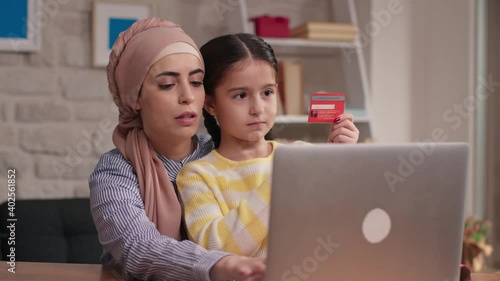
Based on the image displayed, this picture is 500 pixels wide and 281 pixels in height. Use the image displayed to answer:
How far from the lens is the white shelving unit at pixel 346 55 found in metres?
3.37

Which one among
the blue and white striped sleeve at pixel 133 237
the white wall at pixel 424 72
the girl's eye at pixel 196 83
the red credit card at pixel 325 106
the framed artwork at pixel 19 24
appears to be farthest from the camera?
the white wall at pixel 424 72

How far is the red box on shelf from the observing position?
3.36 m

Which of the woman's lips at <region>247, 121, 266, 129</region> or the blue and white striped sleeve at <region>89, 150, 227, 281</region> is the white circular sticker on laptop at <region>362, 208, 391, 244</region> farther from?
the woman's lips at <region>247, 121, 266, 129</region>

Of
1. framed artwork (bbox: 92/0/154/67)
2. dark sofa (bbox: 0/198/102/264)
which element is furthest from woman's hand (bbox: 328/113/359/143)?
framed artwork (bbox: 92/0/154/67)

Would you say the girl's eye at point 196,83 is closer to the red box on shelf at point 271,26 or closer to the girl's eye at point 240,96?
the girl's eye at point 240,96

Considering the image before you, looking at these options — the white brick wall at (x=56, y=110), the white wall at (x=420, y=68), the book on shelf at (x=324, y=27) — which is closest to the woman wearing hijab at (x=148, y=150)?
the white brick wall at (x=56, y=110)

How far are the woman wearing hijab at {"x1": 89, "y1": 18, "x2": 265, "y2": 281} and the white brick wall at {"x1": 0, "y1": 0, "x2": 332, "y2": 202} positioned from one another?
5.68ft

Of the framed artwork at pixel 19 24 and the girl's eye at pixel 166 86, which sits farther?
the framed artwork at pixel 19 24

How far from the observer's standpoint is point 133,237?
4.55ft

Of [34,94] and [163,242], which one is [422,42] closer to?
[34,94]

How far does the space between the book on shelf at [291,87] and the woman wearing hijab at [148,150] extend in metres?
1.78

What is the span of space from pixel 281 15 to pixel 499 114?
4.04 feet

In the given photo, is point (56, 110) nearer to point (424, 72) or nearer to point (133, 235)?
point (424, 72)

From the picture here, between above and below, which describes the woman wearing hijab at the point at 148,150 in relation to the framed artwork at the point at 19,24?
below
